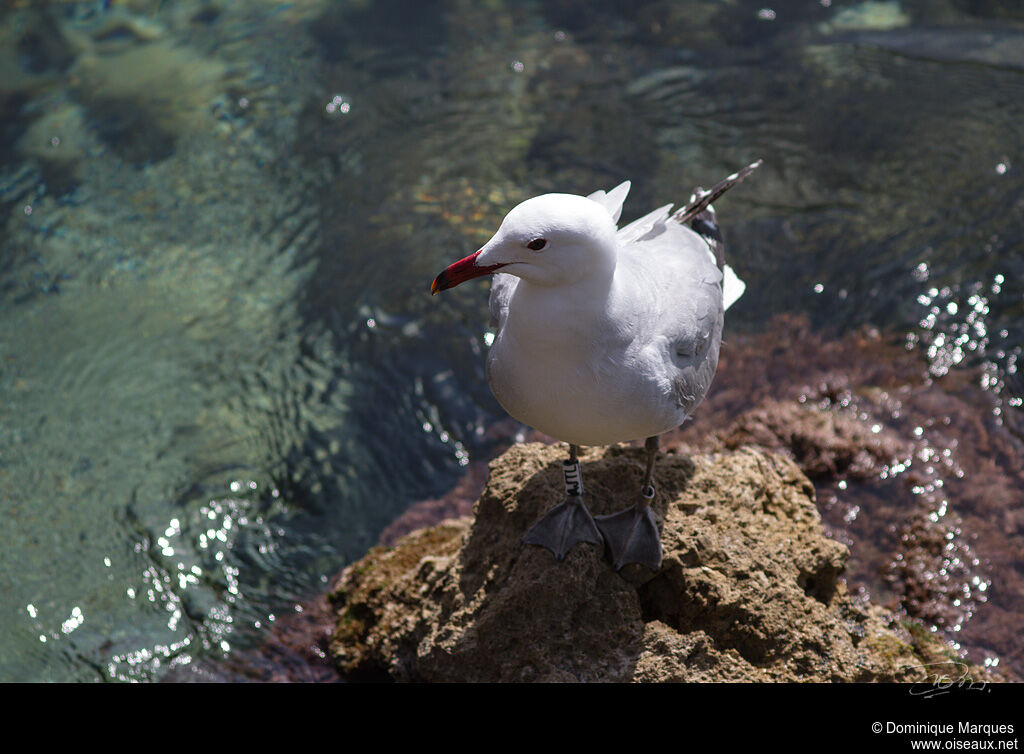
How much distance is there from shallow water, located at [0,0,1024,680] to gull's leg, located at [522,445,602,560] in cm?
219

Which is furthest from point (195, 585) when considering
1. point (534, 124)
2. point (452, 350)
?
point (534, 124)

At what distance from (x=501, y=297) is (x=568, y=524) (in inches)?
40.9

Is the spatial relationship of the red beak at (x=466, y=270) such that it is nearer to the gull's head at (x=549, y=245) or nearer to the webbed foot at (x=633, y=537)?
the gull's head at (x=549, y=245)

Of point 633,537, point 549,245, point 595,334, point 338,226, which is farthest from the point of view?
point 338,226

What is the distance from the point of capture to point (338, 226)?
26.5 ft

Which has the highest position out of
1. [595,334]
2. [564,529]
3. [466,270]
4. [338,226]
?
[466,270]

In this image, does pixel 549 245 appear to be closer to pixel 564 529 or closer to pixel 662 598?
pixel 564 529

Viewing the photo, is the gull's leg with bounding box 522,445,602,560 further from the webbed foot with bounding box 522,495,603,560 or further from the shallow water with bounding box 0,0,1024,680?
the shallow water with bounding box 0,0,1024,680

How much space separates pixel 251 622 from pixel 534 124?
5.67 meters
